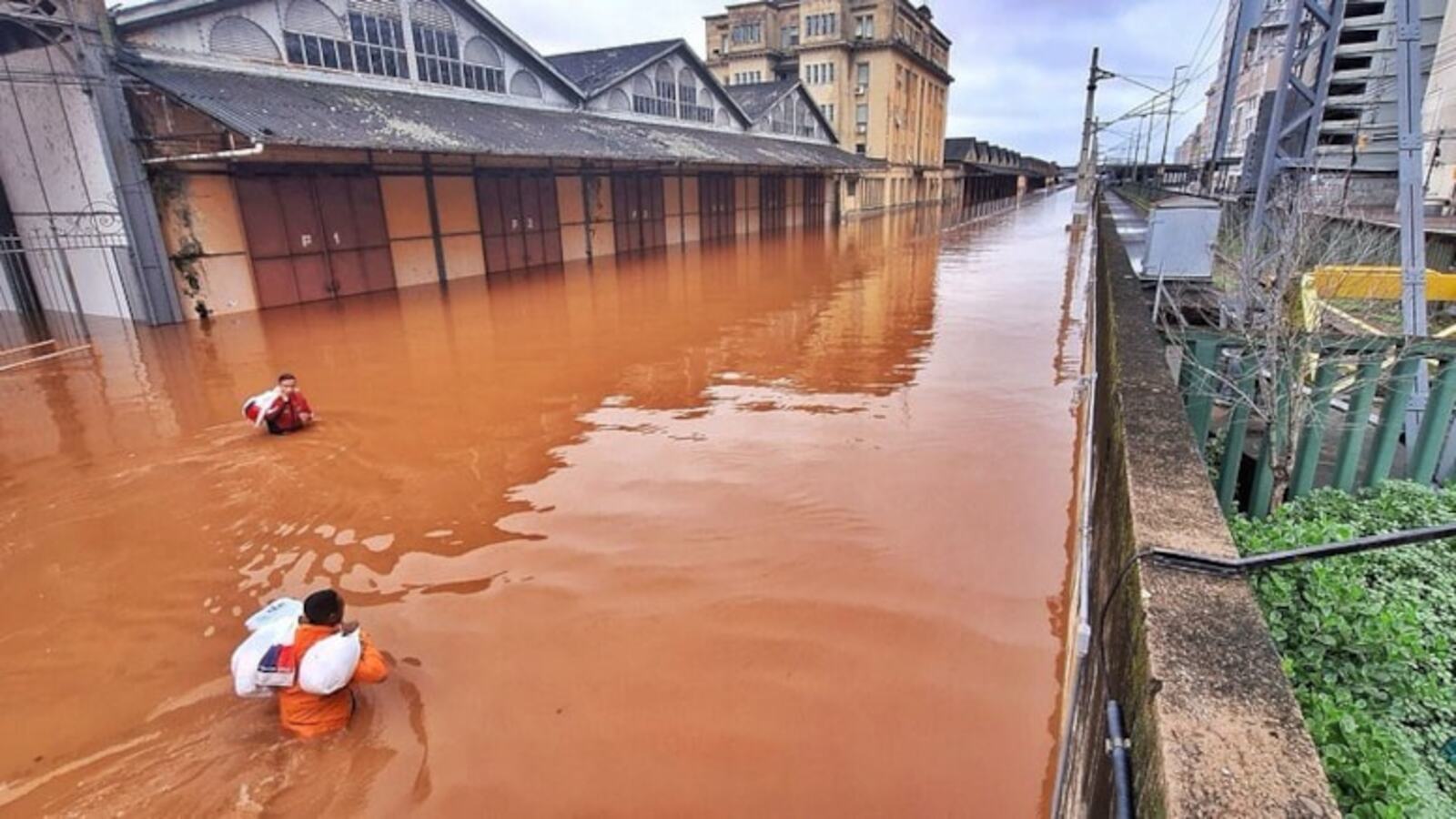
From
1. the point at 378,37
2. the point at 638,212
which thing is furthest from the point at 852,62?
the point at 378,37

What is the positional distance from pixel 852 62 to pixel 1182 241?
43.6 m

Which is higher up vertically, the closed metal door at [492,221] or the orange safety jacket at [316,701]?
the closed metal door at [492,221]

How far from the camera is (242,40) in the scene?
13414 mm

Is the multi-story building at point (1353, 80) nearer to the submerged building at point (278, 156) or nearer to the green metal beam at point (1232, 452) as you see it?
the green metal beam at point (1232, 452)

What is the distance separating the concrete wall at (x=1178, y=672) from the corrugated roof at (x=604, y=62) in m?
22.5

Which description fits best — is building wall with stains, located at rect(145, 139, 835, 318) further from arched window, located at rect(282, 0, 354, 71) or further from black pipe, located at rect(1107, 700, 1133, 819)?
black pipe, located at rect(1107, 700, 1133, 819)

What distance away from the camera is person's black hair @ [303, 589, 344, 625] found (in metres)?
3.28

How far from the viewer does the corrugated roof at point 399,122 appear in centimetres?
1145

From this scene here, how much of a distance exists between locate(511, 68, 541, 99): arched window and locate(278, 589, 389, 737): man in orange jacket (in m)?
19.5

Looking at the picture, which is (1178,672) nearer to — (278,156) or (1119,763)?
(1119,763)

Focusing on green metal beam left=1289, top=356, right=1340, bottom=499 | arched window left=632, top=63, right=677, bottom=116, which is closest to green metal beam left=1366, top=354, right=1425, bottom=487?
green metal beam left=1289, top=356, right=1340, bottom=499

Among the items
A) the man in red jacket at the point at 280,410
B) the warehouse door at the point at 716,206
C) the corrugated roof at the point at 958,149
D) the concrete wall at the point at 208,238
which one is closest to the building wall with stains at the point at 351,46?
the concrete wall at the point at 208,238

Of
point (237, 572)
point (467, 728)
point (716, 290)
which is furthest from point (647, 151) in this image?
point (467, 728)

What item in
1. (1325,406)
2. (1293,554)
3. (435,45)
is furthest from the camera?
(435,45)
